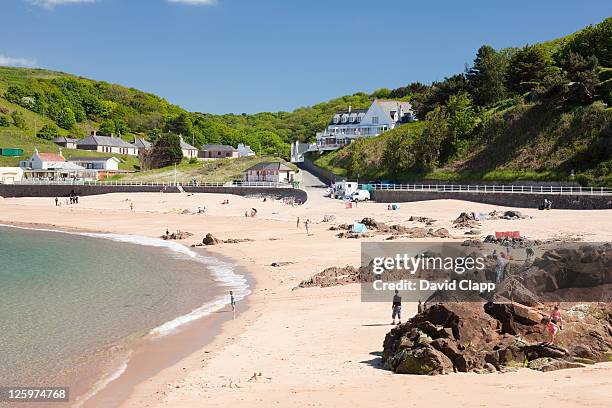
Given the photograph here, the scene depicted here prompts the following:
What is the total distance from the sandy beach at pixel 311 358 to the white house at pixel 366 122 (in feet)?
195

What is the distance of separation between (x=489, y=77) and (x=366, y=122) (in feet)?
75.8

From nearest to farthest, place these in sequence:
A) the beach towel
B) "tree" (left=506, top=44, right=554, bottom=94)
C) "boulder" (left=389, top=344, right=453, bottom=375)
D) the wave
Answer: "boulder" (left=389, top=344, right=453, bottom=375)
the wave
the beach towel
"tree" (left=506, top=44, right=554, bottom=94)

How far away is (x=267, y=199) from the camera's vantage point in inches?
2734

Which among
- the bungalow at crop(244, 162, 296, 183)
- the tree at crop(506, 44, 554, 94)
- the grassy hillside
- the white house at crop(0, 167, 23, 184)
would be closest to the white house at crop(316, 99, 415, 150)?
the grassy hillside

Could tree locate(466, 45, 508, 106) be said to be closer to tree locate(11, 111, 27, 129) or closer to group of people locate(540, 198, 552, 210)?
group of people locate(540, 198, 552, 210)

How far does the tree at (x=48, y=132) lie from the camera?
441 feet

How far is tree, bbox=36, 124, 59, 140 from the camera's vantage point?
134 meters

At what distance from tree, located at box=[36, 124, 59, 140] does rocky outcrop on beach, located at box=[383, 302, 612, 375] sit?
133 m

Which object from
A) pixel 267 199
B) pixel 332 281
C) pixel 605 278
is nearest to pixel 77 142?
A: pixel 267 199

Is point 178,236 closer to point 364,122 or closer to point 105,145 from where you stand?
point 364,122

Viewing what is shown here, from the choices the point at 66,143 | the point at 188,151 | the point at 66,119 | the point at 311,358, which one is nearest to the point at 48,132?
the point at 66,143

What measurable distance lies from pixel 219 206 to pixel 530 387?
5578cm

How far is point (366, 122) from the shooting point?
337 ft

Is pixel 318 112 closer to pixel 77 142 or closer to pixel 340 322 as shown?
pixel 77 142
